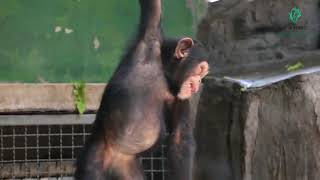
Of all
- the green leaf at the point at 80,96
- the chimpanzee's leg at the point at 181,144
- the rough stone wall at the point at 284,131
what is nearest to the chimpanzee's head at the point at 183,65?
the chimpanzee's leg at the point at 181,144

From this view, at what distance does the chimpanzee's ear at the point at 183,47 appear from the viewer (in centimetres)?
334

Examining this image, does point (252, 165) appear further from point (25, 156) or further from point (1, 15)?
point (1, 15)

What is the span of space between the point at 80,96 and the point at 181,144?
3.80 feet

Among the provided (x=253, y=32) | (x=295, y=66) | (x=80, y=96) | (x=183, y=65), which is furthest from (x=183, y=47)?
(x=253, y=32)

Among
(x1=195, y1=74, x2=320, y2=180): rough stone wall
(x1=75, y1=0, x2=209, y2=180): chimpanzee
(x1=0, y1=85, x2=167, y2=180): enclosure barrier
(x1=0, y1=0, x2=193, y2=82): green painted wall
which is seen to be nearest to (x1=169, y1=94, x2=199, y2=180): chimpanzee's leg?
(x1=75, y1=0, x2=209, y2=180): chimpanzee

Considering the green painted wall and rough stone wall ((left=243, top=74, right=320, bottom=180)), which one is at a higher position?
the green painted wall

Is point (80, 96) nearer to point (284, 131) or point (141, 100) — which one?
point (141, 100)

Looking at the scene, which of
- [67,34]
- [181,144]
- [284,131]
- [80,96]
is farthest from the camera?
[67,34]

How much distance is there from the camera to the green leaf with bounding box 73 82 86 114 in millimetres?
4379

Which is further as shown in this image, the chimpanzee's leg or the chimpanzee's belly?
the chimpanzee's leg

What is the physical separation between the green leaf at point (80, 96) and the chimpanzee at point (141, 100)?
3.38ft

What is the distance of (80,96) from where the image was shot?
14.5 ft

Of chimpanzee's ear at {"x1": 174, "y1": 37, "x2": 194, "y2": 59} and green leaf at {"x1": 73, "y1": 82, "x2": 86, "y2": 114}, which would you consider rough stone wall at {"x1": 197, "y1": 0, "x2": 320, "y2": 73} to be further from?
chimpanzee's ear at {"x1": 174, "y1": 37, "x2": 194, "y2": 59}

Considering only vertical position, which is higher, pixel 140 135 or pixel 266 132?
pixel 140 135
